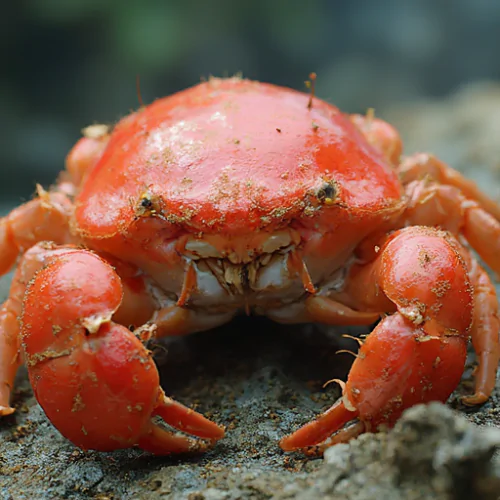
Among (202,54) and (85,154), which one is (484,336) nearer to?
(85,154)

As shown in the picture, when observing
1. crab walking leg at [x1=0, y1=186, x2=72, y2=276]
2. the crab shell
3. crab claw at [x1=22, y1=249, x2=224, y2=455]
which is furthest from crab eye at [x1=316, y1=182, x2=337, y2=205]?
crab walking leg at [x1=0, y1=186, x2=72, y2=276]

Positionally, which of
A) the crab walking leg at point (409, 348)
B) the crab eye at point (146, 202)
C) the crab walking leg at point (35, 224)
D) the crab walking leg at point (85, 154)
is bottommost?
the crab walking leg at point (409, 348)

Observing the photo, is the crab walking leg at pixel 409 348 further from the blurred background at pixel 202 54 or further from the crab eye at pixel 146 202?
the blurred background at pixel 202 54

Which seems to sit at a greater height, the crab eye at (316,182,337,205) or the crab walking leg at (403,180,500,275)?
the crab eye at (316,182,337,205)

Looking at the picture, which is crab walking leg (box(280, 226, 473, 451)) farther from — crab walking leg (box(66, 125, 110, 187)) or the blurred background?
the blurred background

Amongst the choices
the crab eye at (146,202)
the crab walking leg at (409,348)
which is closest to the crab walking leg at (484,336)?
the crab walking leg at (409,348)

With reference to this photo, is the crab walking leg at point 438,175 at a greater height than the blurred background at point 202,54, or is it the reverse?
the blurred background at point 202,54
